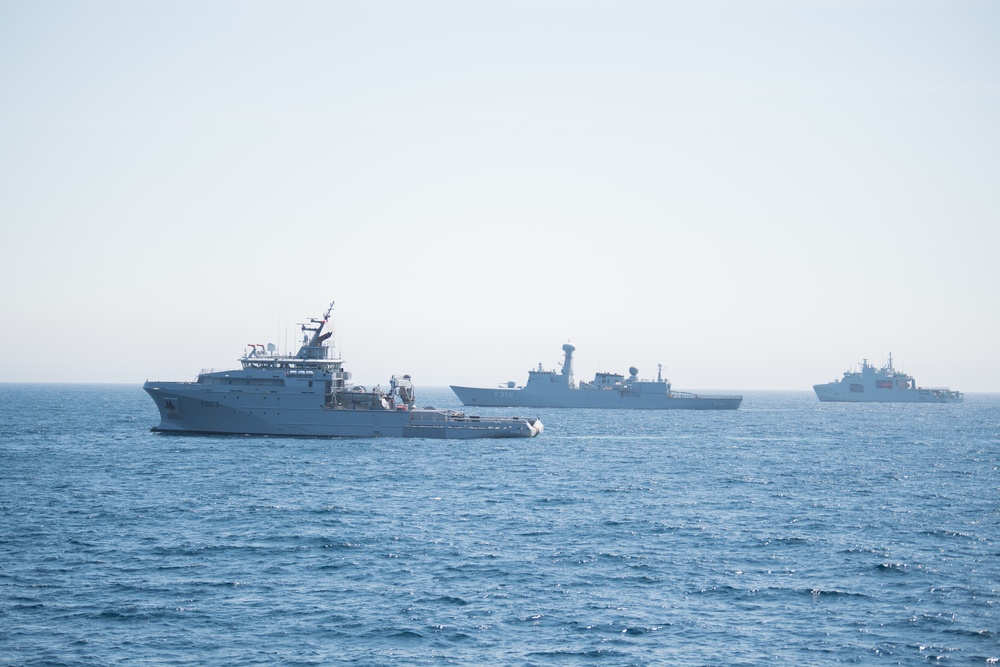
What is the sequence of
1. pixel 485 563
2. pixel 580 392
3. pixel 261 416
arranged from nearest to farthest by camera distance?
1. pixel 485 563
2. pixel 261 416
3. pixel 580 392

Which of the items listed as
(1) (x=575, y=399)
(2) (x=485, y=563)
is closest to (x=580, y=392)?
(1) (x=575, y=399)

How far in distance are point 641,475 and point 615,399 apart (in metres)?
92.0

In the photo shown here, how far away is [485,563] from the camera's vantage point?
29219mm

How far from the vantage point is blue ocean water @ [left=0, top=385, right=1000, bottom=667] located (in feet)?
70.0

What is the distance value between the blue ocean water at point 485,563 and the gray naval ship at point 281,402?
995cm

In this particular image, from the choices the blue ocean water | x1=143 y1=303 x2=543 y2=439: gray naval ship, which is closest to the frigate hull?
x1=143 y1=303 x2=543 y2=439: gray naval ship

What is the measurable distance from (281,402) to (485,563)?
43358 mm

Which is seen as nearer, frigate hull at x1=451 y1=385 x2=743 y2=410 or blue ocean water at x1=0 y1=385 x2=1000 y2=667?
blue ocean water at x1=0 y1=385 x2=1000 y2=667

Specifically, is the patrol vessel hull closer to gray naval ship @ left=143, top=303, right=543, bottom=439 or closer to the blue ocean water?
gray naval ship @ left=143, top=303, right=543, bottom=439

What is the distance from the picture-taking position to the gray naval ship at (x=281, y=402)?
68.9m

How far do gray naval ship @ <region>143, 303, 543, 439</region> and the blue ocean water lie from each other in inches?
392

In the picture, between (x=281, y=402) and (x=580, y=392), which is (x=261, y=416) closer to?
(x=281, y=402)

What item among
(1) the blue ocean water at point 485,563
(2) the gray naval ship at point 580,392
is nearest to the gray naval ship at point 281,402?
(1) the blue ocean water at point 485,563

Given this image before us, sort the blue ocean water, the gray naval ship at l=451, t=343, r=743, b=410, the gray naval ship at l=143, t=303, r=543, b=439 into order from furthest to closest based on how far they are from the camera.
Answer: the gray naval ship at l=451, t=343, r=743, b=410
the gray naval ship at l=143, t=303, r=543, b=439
the blue ocean water
